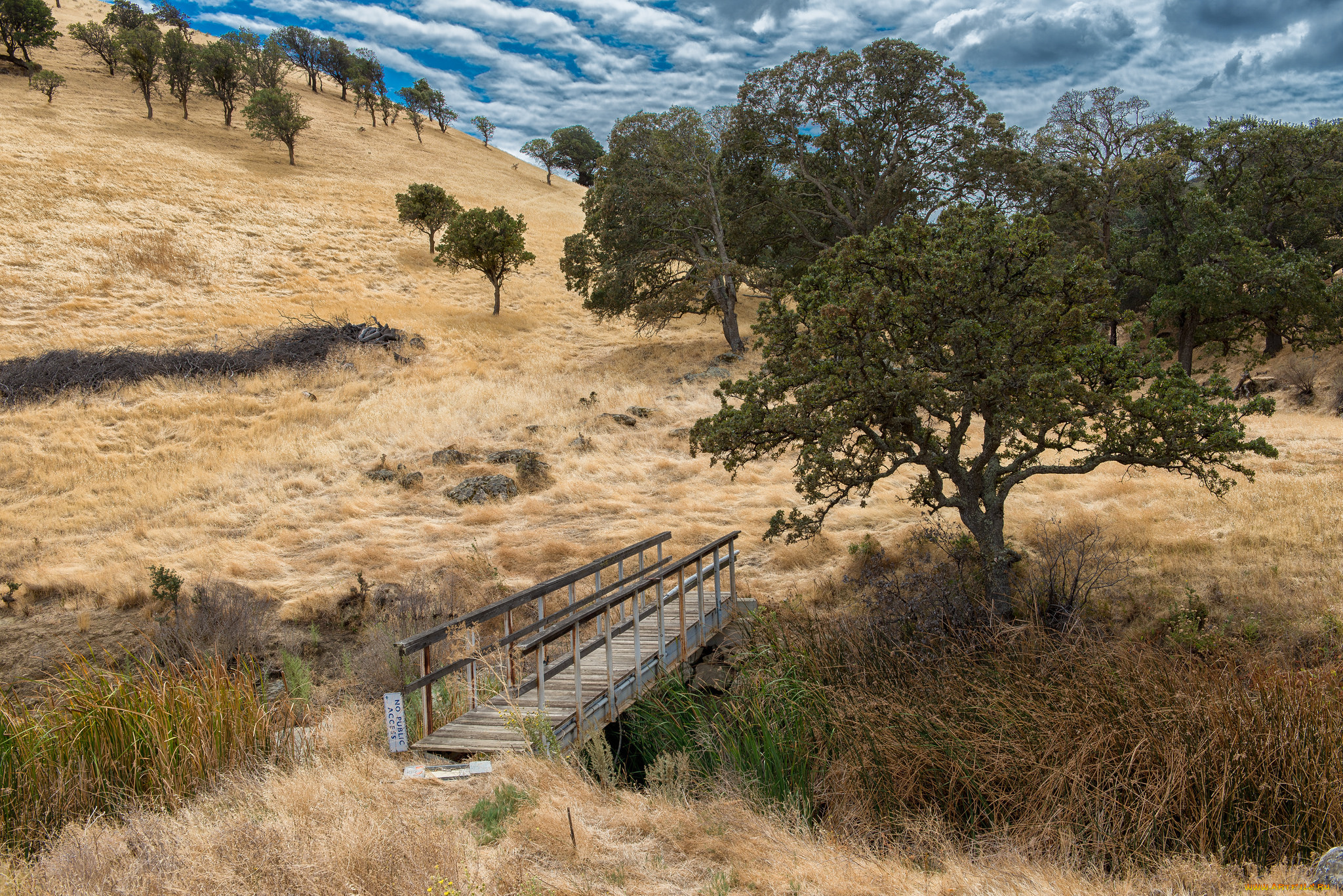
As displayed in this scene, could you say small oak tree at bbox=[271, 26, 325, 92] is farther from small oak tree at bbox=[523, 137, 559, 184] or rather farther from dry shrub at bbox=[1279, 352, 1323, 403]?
dry shrub at bbox=[1279, 352, 1323, 403]

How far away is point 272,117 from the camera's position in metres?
55.1

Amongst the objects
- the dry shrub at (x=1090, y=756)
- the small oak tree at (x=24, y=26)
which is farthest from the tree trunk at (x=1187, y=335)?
the small oak tree at (x=24, y=26)

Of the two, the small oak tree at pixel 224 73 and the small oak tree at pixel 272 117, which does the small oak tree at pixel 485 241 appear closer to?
the small oak tree at pixel 272 117

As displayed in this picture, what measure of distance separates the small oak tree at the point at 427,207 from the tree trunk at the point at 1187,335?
126 ft

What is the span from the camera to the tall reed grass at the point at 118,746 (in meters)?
5.46

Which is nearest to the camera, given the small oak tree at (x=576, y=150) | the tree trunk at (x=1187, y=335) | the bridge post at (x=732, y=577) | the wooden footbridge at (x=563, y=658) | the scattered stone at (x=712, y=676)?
the wooden footbridge at (x=563, y=658)

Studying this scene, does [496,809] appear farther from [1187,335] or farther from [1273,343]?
[1273,343]

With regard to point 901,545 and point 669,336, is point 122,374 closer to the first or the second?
point 669,336

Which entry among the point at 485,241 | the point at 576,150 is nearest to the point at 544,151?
the point at 576,150

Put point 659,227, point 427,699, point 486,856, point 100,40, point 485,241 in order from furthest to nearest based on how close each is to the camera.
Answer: point 100,40, point 485,241, point 659,227, point 427,699, point 486,856

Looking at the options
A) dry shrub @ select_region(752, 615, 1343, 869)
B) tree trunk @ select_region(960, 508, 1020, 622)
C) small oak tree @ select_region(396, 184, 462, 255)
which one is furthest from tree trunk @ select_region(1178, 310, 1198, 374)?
small oak tree @ select_region(396, 184, 462, 255)

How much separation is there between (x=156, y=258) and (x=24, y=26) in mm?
44606

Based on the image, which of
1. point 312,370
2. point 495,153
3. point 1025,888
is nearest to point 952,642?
point 1025,888

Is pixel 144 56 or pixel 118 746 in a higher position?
pixel 144 56
